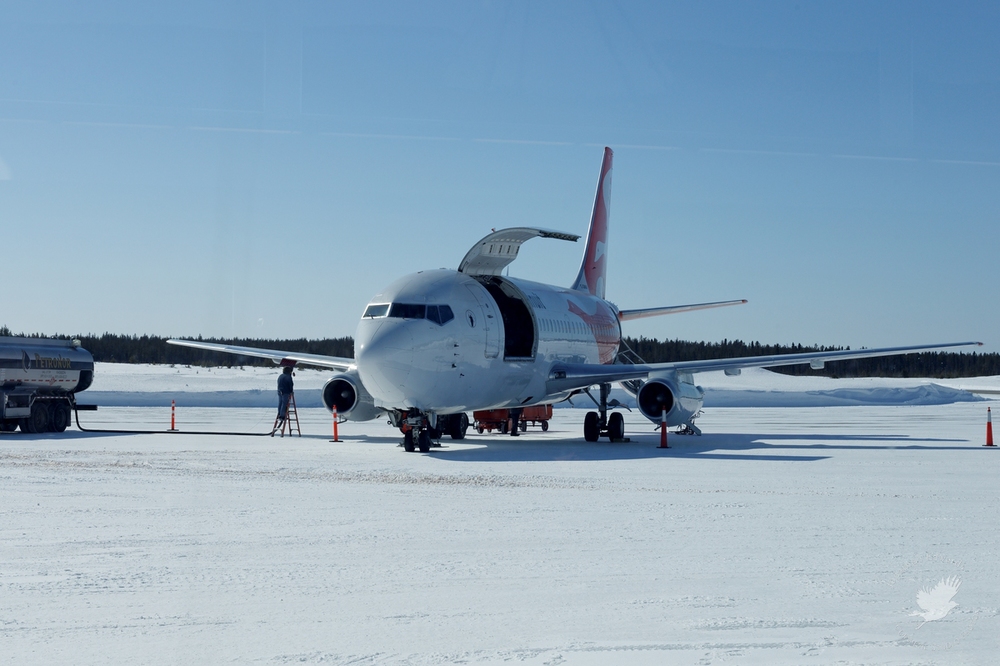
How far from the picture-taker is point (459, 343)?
67.2 ft

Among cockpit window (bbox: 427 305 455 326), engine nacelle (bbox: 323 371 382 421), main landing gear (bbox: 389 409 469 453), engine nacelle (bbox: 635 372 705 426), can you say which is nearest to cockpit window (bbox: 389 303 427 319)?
cockpit window (bbox: 427 305 455 326)

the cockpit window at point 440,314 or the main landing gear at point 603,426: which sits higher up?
the cockpit window at point 440,314

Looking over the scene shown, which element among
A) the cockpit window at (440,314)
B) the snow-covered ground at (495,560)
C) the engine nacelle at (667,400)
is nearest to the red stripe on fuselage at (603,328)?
the engine nacelle at (667,400)

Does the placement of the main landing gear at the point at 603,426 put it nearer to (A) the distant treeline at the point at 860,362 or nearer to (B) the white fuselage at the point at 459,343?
(B) the white fuselage at the point at 459,343

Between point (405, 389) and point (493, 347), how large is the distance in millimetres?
2785

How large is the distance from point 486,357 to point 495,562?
13.4 metres

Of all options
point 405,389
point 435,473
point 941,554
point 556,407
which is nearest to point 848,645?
point 941,554

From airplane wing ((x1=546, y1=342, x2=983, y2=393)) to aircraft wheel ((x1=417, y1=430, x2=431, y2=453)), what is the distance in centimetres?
503

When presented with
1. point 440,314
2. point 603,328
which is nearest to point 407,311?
point 440,314

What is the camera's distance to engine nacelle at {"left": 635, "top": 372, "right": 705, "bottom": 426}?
74.6 ft

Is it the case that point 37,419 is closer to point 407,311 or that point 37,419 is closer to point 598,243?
point 407,311

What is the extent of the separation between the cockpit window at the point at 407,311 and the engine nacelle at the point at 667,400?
18.3ft

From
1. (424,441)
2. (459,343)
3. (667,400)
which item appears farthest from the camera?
(667,400)

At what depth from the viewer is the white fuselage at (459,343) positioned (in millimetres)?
19594
